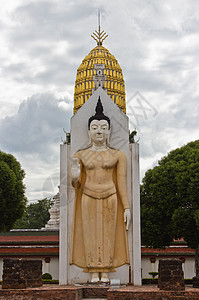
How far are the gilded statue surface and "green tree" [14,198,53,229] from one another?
29.0 metres

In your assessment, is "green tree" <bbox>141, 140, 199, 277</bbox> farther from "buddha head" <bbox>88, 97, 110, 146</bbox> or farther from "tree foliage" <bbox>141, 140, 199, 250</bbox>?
"buddha head" <bbox>88, 97, 110, 146</bbox>

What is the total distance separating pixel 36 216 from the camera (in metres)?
42.0

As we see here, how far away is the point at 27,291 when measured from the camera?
10.1 metres

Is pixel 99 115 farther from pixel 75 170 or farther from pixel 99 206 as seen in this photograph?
pixel 99 206

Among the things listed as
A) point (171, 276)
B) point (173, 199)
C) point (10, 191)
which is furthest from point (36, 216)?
point (171, 276)

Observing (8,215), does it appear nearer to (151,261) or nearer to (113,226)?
(151,261)

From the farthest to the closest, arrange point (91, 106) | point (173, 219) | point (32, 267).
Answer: point (173, 219) → point (91, 106) → point (32, 267)

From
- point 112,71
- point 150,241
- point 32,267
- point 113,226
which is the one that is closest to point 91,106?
point 113,226

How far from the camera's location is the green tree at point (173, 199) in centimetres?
1716

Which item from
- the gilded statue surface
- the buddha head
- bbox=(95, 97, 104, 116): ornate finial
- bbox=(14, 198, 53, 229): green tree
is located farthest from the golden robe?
bbox=(14, 198, 53, 229): green tree

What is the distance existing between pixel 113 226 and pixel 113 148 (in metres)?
2.33

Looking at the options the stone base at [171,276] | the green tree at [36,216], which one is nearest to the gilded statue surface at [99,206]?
the stone base at [171,276]

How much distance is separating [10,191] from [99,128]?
34.3 feet

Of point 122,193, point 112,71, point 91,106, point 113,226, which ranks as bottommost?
point 113,226
